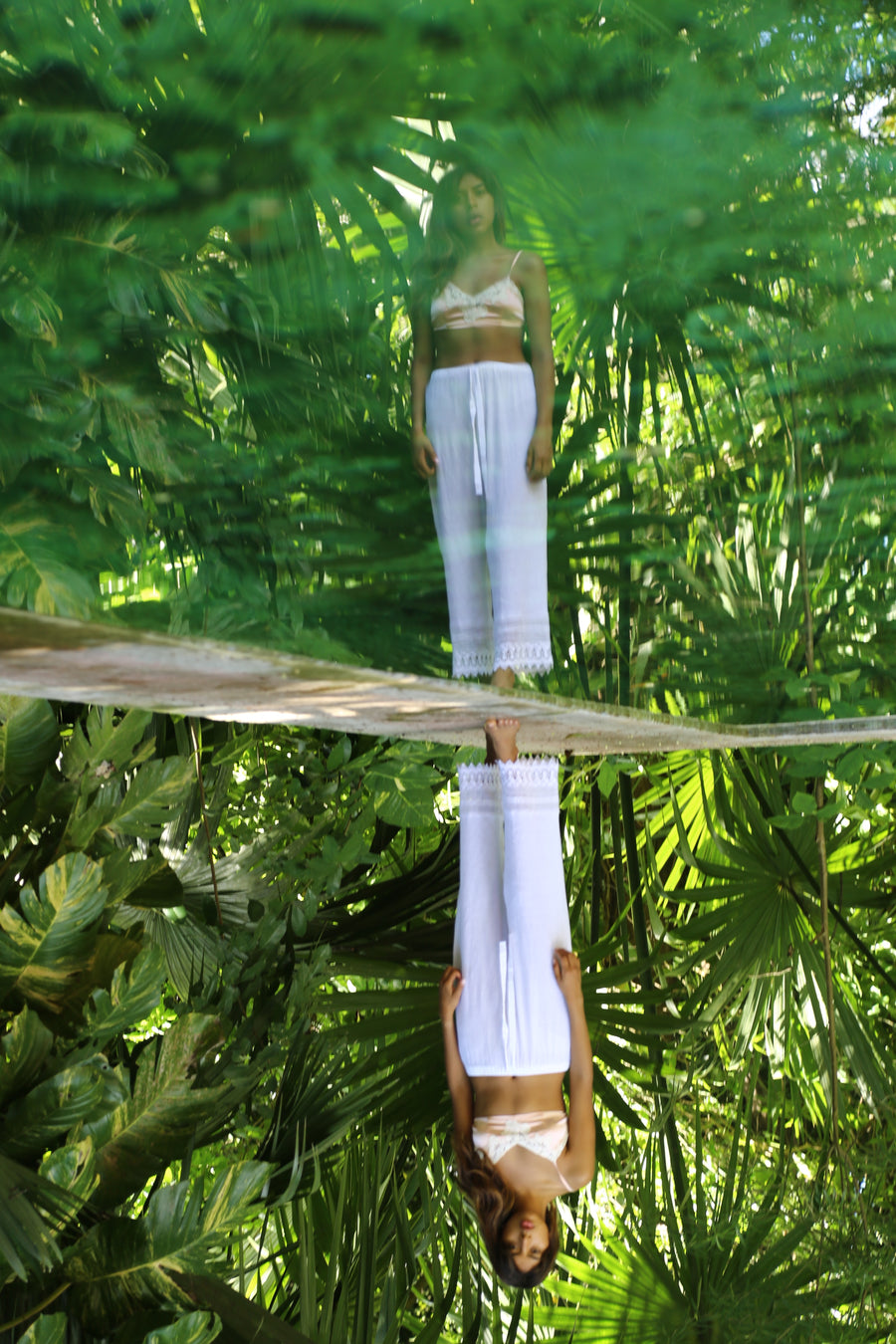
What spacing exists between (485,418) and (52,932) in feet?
1.90

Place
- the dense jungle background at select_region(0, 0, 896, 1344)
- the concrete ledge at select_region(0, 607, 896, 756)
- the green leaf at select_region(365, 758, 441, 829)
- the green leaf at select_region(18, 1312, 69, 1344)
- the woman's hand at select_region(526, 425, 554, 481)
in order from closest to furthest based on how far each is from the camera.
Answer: the concrete ledge at select_region(0, 607, 896, 756) < the green leaf at select_region(18, 1312, 69, 1344) < the dense jungle background at select_region(0, 0, 896, 1344) < the woman's hand at select_region(526, 425, 554, 481) < the green leaf at select_region(365, 758, 441, 829)

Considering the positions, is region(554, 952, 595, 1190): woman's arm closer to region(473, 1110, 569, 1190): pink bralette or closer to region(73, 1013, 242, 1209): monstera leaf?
region(473, 1110, 569, 1190): pink bralette

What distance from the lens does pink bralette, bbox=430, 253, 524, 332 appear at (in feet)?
2.91

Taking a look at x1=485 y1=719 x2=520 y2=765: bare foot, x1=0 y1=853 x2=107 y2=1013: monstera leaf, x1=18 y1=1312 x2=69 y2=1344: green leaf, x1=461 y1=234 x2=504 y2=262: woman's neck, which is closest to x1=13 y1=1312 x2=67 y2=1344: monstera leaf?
x1=18 y1=1312 x2=69 y2=1344: green leaf

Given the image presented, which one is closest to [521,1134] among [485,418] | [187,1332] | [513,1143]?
[513,1143]

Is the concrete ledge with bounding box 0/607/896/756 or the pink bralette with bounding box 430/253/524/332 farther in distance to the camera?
the pink bralette with bounding box 430/253/524/332

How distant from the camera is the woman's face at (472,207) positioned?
0.88 m

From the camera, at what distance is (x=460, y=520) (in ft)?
3.20

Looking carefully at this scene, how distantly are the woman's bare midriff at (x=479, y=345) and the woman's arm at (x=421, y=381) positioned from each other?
1 cm

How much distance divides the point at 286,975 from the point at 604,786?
0.47m

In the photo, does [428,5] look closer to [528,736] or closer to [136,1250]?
[528,736]

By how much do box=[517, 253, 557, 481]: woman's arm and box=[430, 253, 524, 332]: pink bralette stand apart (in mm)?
15

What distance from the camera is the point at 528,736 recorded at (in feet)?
2.92

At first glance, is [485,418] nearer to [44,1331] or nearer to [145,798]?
[145,798]
